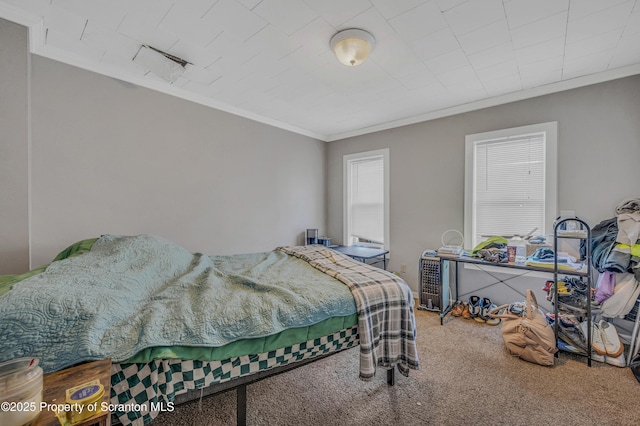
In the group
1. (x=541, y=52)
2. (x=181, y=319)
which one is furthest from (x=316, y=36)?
(x=181, y=319)

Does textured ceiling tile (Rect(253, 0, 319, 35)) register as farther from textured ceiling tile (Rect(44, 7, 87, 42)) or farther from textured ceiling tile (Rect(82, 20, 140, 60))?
textured ceiling tile (Rect(44, 7, 87, 42))

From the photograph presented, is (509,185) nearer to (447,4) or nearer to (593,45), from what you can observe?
(593,45)

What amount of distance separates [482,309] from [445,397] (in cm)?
158

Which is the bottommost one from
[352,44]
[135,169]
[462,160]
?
[135,169]

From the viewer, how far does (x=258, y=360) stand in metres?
1.32

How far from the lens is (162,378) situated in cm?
110

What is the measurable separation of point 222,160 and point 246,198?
55 cm

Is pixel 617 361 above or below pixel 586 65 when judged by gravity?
below

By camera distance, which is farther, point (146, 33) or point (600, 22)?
point (146, 33)

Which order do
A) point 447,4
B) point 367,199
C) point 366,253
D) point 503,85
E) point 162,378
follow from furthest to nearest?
point 367,199 < point 366,253 < point 503,85 < point 447,4 < point 162,378

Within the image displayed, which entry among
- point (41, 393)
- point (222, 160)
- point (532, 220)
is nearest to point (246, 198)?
point (222, 160)

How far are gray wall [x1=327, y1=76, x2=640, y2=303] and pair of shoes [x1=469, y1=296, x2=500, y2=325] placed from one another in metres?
0.15

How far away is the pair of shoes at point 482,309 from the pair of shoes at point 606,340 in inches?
29.0

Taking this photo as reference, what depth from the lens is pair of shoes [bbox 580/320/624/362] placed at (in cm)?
208
